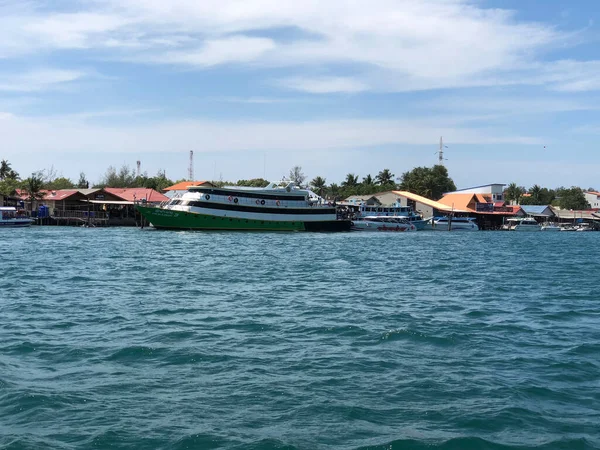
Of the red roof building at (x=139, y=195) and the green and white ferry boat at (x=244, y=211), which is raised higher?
the red roof building at (x=139, y=195)

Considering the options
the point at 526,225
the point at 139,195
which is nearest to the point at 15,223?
the point at 139,195

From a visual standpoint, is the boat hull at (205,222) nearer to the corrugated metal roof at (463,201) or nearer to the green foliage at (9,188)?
the green foliage at (9,188)

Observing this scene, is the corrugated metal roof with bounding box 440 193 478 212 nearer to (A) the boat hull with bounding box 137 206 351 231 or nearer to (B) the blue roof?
(B) the blue roof

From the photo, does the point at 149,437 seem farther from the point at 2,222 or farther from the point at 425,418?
the point at 2,222

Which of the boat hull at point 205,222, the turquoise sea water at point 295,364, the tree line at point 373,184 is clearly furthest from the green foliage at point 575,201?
the turquoise sea water at point 295,364

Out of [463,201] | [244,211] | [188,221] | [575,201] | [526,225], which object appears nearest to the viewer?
[188,221]

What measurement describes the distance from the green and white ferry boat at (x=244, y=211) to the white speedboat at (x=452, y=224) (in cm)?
1706

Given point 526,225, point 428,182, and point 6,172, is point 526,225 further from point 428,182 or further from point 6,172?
point 6,172

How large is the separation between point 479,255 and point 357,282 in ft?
59.1

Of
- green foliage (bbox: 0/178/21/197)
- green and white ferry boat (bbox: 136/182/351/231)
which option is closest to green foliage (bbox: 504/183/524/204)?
green and white ferry boat (bbox: 136/182/351/231)

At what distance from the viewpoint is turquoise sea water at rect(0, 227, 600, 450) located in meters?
8.27

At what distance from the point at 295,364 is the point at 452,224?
7495 centimetres

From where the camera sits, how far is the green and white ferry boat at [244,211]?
61344 mm

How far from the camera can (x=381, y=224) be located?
251ft
